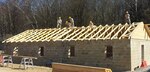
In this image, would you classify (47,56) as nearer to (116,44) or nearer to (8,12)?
(116,44)

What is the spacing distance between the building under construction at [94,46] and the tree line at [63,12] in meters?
19.9

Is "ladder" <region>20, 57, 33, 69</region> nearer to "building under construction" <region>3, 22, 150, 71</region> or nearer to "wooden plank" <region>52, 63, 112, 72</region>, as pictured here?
"building under construction" <region>3, 22, 150, 71</region>

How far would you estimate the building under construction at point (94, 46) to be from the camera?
25.3m

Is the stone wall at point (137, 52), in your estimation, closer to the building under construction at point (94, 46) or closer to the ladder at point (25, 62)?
the building under construction at point (94, 46)

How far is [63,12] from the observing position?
5803cm

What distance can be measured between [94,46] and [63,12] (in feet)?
105

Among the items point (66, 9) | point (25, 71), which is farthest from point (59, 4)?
point (25, 71)

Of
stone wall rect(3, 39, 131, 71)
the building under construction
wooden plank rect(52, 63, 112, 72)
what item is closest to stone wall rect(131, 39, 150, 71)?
the building under construction

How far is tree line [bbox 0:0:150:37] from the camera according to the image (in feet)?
171

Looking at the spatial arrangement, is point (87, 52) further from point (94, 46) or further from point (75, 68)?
point (75, 68)

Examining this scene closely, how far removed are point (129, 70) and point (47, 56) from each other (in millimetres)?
8348

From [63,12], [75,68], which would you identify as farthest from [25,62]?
[63,12]

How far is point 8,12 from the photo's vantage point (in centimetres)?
6372

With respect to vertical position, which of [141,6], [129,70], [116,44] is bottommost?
[129,70]
